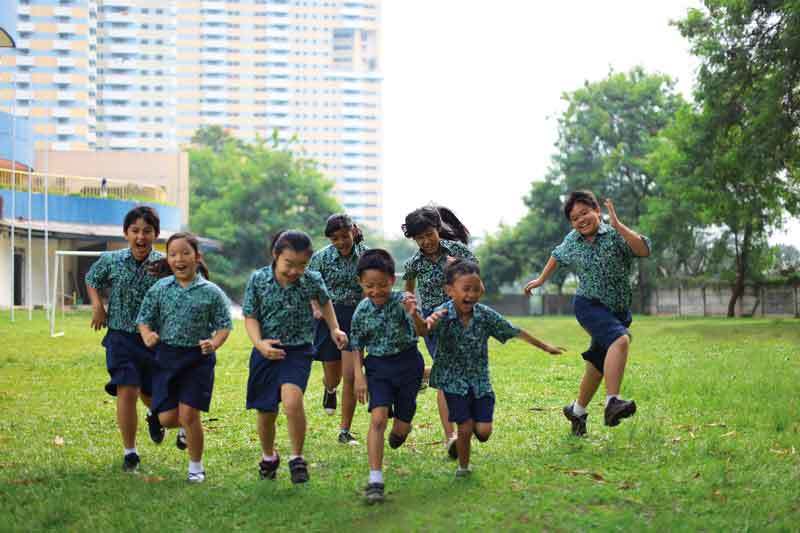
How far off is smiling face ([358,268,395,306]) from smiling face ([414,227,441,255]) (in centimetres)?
111

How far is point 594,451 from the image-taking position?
785cm

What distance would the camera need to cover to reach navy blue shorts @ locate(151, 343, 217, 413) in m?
7.14

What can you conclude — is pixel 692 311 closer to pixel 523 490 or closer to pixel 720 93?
pixel 720 93

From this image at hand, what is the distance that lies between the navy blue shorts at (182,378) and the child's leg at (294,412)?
57cm

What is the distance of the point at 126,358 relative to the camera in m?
7.67

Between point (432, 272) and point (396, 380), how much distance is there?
4.66 feet

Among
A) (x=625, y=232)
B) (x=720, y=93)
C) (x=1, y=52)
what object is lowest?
(x=625, y=232)

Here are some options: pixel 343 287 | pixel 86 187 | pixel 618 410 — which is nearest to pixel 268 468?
pixel 343 287

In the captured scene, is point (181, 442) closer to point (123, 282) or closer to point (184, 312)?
point (123, 282)

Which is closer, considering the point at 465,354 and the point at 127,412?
the point at 465,354

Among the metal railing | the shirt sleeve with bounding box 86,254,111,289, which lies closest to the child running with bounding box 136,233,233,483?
the shirt sleeve with bounding box 86,254,111,289

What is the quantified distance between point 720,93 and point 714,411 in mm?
21550

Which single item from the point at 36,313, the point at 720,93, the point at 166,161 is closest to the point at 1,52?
the point at 36,313

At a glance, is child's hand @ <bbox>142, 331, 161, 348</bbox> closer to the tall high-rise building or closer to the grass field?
the grass field
